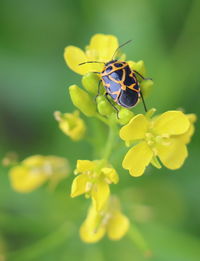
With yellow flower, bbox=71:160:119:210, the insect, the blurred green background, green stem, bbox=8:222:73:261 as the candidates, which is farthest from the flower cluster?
the blurred green background

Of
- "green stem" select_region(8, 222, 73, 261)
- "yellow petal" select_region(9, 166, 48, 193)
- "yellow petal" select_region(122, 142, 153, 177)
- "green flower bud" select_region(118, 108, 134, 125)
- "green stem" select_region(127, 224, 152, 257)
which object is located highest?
"green flower bud" select_region(118, 108, 134, 125)

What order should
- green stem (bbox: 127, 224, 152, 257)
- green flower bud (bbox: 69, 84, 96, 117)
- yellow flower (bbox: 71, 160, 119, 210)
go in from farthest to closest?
green stem (bbox: 127, 224, 152, 257) < green flower bud (bbox: 69, 84, 96, 117) < yellow flower (bbox: 71, 160, 119, 210)

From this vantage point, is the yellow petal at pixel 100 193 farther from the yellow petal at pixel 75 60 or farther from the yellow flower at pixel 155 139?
the yellow petal at pixel 75 60

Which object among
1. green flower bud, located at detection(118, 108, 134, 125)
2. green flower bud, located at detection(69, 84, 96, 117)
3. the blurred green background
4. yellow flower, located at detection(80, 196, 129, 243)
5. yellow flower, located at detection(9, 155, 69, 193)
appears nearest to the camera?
green flower bud, located at detection(118, 108, 134, 125)

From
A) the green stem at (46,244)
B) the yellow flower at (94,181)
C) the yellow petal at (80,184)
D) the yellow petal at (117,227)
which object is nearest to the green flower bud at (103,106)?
the yellow flower at (94,181)

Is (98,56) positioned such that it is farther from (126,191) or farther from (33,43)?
(33,43)

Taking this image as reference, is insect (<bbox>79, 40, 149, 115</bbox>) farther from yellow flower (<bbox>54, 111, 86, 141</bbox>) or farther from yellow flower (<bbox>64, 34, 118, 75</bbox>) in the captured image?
yellow flower (<bbox>54, 111, 86, 141</bbox>)
